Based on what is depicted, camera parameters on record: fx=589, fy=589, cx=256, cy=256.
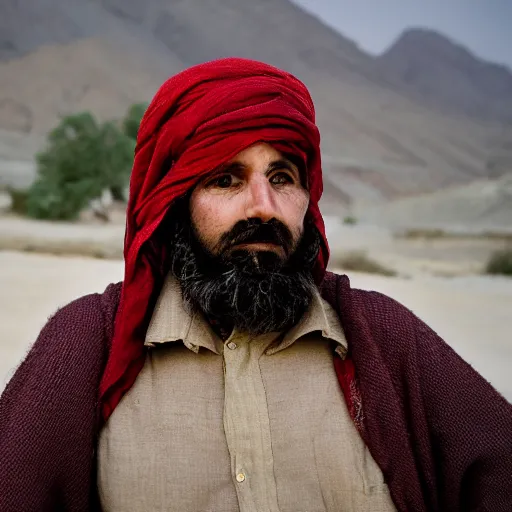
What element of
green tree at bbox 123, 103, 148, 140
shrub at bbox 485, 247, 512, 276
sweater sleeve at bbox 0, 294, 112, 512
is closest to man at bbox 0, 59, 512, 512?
sweater sleeve at bbox 0, 294, 112, 512

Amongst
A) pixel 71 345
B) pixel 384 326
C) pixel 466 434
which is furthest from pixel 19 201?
pixel 466 434

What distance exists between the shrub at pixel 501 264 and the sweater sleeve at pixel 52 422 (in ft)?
39.7

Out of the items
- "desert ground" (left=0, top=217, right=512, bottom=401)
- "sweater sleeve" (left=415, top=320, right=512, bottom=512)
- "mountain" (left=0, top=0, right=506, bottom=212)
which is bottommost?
"sweater sleeve" (left=415, top=320, right=512, bottom=512)

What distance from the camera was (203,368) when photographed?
1729 millimetres

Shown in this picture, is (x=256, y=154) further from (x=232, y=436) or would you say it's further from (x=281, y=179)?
(x=232, y=436)

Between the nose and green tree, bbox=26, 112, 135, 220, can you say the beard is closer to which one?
the nose

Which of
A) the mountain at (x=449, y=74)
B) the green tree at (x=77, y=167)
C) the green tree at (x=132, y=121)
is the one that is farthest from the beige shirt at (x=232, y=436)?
the mountain at (x=449, y=74)

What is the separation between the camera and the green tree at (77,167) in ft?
57.3

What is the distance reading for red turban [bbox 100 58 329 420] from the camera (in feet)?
5.84

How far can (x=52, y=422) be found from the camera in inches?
60.6

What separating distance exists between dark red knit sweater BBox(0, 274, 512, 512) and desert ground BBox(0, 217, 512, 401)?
6.69 ft

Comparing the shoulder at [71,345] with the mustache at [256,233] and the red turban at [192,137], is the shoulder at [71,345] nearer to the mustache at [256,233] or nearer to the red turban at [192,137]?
the red turban at [192,137]

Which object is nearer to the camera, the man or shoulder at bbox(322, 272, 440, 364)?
the man

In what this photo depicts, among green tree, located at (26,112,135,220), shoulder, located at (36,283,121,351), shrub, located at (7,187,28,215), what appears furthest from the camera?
shrub, located at (7,187,28,215)
